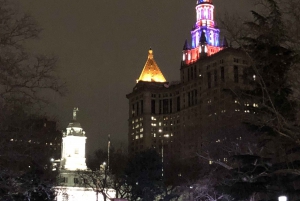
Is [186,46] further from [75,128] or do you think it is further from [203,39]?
[75,128]

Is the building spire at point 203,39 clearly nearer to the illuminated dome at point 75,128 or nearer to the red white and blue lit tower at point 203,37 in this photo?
the red white and blue lit tower at point 203,37

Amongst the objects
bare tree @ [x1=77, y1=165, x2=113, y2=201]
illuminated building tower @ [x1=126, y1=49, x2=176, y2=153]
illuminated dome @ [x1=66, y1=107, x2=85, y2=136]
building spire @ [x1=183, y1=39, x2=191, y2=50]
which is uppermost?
building spire @ [x1=183, y1=39, x2=191, y2=50]

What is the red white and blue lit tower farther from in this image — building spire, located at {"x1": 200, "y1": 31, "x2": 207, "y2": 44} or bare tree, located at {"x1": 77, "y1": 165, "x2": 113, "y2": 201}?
bare tree, located at {"x1": 77, "y1": 165, "x2": 113, "y2": 201}

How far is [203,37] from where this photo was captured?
559ft

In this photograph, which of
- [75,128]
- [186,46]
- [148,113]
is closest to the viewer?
[75,128]

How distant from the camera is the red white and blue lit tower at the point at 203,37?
171m

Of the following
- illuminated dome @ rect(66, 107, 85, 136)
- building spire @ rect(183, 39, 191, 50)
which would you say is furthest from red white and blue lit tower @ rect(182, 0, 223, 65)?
illuminated dome @ rect(66, 107, 85, 136)

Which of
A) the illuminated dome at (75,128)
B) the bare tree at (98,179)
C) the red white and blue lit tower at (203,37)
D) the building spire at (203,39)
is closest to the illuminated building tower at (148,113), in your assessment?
the red white and blue lit tower at (203,37)

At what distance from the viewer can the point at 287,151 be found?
90.0ft

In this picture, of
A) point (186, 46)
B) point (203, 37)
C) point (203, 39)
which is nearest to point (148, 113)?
point (186, 46)

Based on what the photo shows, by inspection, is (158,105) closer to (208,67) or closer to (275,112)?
(208,67)

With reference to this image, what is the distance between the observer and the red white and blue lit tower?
560 feet

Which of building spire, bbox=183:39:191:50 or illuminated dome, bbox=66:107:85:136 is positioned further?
building spire, bbox=183:39:191:50

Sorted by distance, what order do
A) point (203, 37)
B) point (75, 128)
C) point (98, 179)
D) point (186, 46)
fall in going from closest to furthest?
1. point (98, 179)
2. point (75, 128)
3. point (203, 37)
4. point (186, 46)
